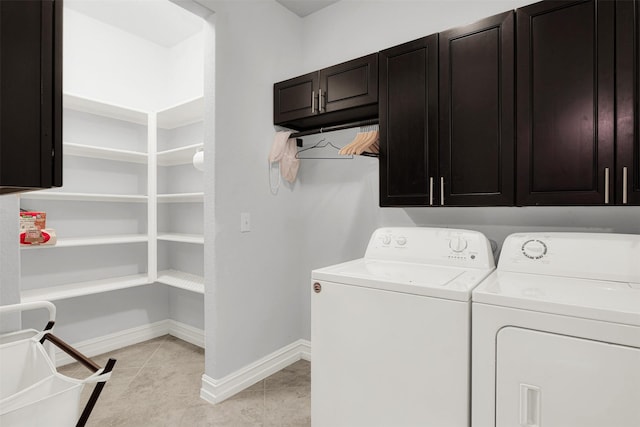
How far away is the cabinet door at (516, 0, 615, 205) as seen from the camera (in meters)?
1.40

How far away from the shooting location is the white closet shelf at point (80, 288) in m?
2.35

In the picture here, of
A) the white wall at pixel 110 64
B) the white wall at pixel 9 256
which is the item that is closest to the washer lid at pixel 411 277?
the white wall at pixel 9 256

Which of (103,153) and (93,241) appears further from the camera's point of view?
(103,153)

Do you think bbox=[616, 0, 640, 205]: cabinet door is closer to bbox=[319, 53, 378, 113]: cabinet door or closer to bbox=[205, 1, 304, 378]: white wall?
bbox=[319, 53, 378, 113]: cabinet door

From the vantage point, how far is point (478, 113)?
1677 mm

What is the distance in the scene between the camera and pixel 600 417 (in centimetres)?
110

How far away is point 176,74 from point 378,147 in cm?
218

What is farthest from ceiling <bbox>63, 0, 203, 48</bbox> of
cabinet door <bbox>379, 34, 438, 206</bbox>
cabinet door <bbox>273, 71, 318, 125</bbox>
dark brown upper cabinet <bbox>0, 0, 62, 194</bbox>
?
dark brown upper cabinet <bbox>0, 0, 62, 194</bbox>

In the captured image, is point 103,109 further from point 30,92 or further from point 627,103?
point 627,103

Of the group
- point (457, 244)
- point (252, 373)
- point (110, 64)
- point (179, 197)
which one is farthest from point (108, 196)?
point (457, 244)

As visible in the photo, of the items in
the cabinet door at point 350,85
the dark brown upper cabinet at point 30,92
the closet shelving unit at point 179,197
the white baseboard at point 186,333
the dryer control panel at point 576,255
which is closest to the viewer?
the dark brown upper cabinet at point 30,92

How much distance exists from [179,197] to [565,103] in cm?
255

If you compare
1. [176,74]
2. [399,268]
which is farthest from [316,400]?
[176,74]

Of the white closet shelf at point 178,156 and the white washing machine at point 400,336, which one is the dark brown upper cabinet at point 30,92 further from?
the white closet shelf at point 178,156
